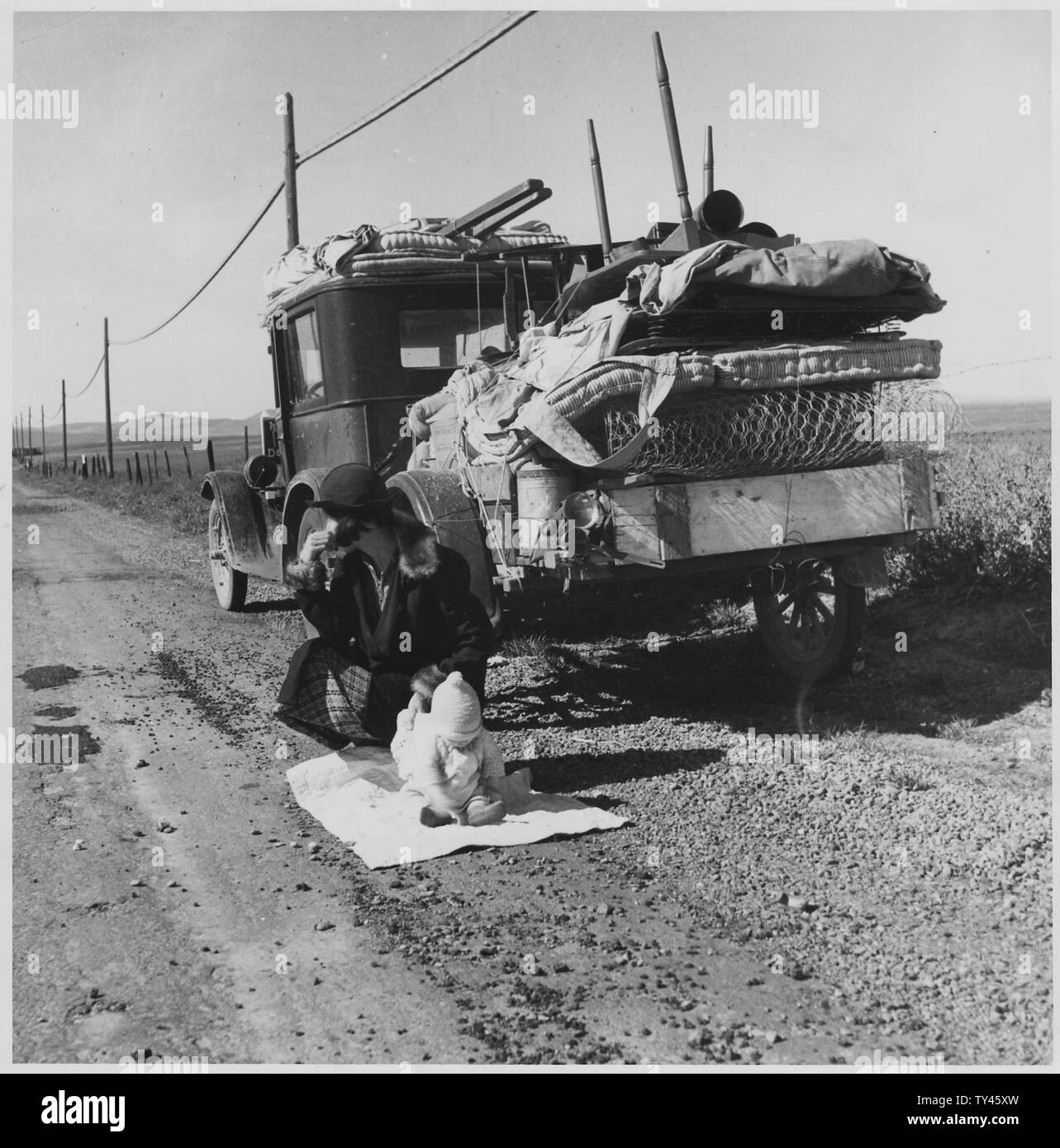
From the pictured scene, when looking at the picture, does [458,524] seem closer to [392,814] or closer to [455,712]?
[455,712]

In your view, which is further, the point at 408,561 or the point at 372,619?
the point at 372,619

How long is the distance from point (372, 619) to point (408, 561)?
419 mm

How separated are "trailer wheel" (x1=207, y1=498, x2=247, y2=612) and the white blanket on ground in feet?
15.3

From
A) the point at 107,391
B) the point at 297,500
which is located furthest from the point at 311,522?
the point at 107,391

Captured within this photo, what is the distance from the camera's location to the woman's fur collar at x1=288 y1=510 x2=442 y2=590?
4590 mm

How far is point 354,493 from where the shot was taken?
4.66 metres

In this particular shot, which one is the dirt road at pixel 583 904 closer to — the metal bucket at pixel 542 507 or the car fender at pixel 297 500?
the metal bucket at pixel 542 507

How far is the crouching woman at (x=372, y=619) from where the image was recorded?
461 cm

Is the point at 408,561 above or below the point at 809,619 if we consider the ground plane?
above

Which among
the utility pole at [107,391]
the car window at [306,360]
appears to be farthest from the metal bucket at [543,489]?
the utility pole at [107,391]

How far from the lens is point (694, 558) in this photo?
4.88m

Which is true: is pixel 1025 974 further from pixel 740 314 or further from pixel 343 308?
pixel 343 308

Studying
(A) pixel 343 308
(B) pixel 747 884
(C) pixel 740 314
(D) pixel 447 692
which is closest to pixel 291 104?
(A) pixel 343 308

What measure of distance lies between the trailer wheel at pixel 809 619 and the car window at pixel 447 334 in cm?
222
